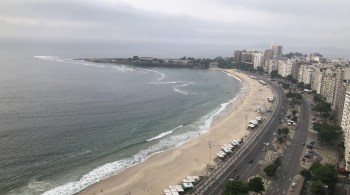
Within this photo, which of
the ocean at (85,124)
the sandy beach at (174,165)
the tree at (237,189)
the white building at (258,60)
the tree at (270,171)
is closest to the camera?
the tree at (237,189)

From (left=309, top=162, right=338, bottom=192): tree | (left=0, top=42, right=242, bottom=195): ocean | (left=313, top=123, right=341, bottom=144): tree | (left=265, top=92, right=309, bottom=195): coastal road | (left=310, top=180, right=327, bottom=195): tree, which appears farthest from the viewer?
(left=313, top=123, right=341, bottom=144): tree

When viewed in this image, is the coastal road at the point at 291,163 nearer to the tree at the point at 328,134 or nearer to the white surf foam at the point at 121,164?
the tree at the point at 328,134

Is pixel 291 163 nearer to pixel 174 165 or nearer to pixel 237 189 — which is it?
pixel 174 165

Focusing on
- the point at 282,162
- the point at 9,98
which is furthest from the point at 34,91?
the point at 282,162

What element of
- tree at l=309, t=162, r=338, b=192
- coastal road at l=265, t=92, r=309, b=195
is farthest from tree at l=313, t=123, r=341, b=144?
tree at l=309, t=162, r=338, b=192

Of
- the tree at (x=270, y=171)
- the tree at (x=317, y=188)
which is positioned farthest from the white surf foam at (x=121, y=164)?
the tree at (x=317, y=188)

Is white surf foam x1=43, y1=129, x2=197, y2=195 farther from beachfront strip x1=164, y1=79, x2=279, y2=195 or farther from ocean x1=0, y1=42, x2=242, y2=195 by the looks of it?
beachfront strip x1=164, y1=79, x2=279, y2=195
